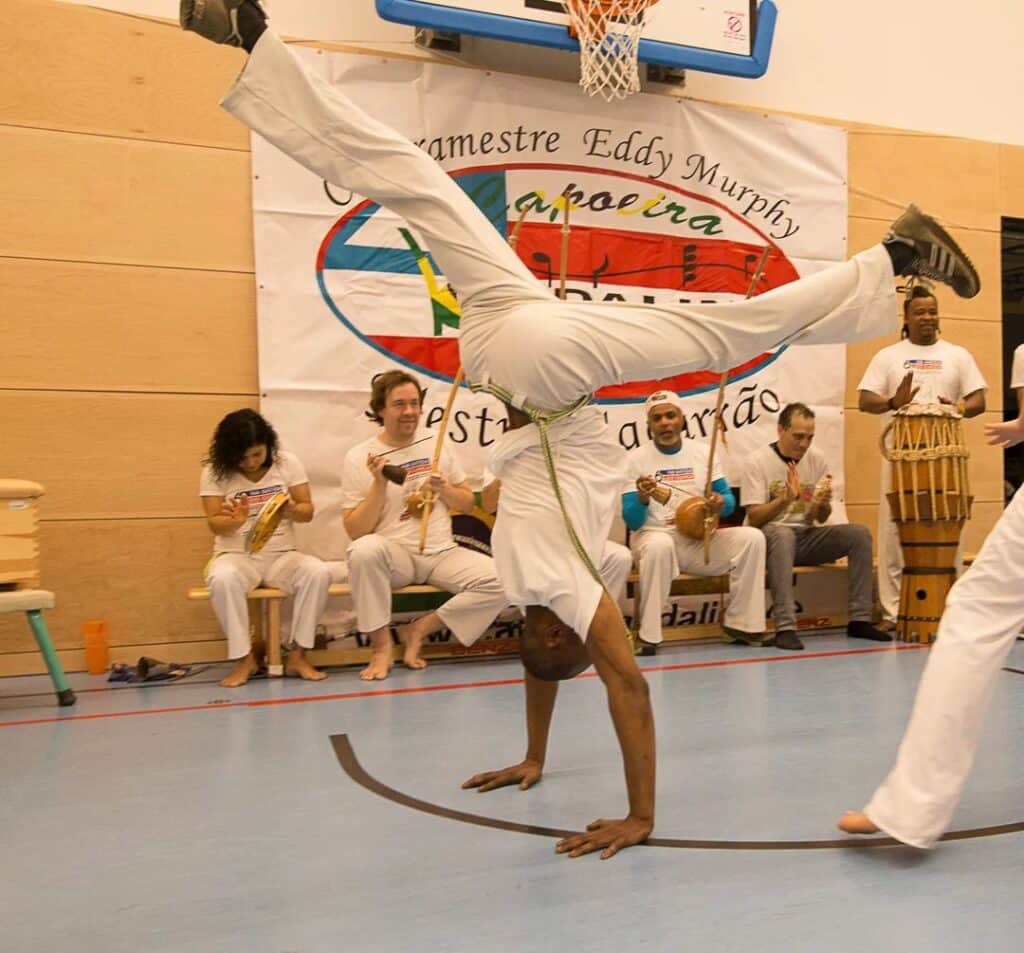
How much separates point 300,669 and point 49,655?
105 centimetres

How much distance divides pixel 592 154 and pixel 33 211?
115 inches

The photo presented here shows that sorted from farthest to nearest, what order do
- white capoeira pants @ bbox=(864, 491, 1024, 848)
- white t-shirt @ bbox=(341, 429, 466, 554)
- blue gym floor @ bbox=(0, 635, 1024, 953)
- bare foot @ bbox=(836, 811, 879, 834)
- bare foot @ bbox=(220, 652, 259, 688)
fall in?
1. white t-shirt @ bbox=(341, 429, 466, 554)
2. bare foot @ bbox=(220, 652, 259, 688)
3. bare foot @ bbox=(836, 811, 879, 834)
4. white capoeira pants @ bbox=(864, 491, 1024, 848)
5. blue gym floor @ bbox=(0, 635, 1024, 953)

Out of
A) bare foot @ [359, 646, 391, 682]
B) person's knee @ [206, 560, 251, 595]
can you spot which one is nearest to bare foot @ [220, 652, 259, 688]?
person's knee @ [206, 560, 251, 595]

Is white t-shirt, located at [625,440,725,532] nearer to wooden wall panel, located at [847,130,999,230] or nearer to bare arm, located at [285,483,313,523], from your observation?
bare arm, located at [285,483,313,523]

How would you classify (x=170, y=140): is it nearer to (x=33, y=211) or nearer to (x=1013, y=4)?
(x=33, y=211)

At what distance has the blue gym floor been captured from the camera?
1963mm

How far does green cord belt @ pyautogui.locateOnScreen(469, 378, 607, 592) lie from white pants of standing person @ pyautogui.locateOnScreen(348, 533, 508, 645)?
2173 mm

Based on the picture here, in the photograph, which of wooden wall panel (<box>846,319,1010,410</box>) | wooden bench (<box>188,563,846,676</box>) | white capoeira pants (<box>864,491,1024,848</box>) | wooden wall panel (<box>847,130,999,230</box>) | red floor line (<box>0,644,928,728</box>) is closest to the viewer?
white capoeira pants (<box>864,491,1024,848</box>)

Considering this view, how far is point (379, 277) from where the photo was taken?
532 cm

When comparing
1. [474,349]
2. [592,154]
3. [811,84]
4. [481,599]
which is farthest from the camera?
[811,84]

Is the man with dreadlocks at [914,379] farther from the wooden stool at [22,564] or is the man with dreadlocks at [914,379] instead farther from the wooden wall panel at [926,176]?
the wooden stool at [22,564]

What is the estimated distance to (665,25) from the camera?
217 inches

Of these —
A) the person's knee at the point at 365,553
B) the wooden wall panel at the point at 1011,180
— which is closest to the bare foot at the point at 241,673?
the person's knee at the point at 365,553

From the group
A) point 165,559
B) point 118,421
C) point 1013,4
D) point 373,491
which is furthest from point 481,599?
point 1013,4
